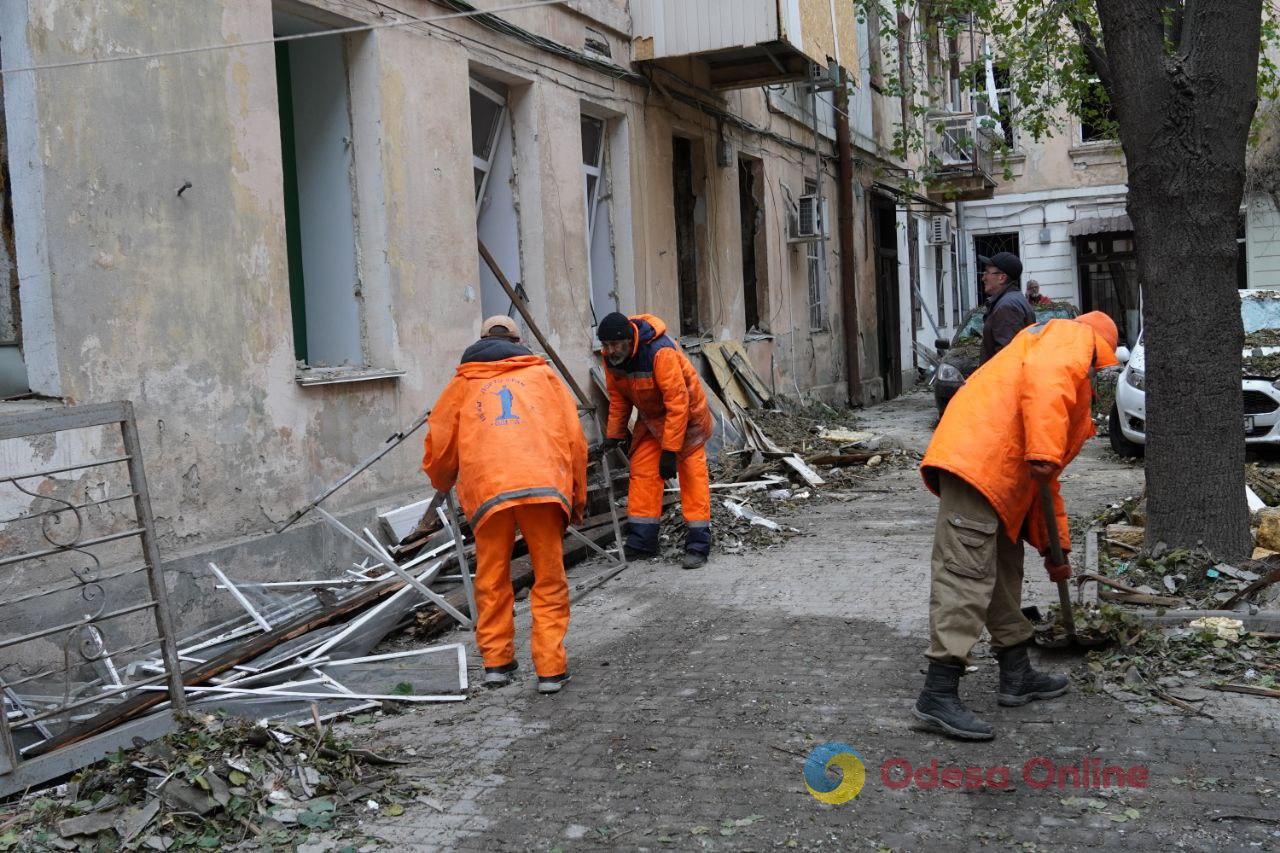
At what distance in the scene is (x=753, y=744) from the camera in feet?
14.4

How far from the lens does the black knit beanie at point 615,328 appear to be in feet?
24.8

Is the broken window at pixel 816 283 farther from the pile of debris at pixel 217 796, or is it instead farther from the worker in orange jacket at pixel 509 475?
the pile of debris at pixel 217 796

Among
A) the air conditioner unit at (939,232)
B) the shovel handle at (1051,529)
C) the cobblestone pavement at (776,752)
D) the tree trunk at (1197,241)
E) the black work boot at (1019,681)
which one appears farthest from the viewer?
the air conditioner unit at (939,232)

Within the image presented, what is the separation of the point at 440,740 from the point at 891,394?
55.9ft

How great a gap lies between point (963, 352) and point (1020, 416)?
1077cm

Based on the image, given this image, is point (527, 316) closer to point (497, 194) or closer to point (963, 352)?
point (497, 194)

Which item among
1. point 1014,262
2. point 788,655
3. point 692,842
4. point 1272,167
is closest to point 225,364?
point 788,655

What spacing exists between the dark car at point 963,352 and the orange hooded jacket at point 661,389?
6.04 m

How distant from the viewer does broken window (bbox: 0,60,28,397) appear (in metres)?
5.69

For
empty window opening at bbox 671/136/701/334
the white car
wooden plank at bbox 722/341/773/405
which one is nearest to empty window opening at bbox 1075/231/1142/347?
the white car

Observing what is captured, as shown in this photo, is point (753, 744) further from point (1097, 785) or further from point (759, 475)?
point (759, 475)

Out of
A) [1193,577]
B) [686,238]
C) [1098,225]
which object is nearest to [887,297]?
[1098,225]

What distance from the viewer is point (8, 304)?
227 inches

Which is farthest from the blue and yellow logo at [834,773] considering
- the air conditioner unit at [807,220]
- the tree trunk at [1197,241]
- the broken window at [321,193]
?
the air conditioner unit at [807,220]
